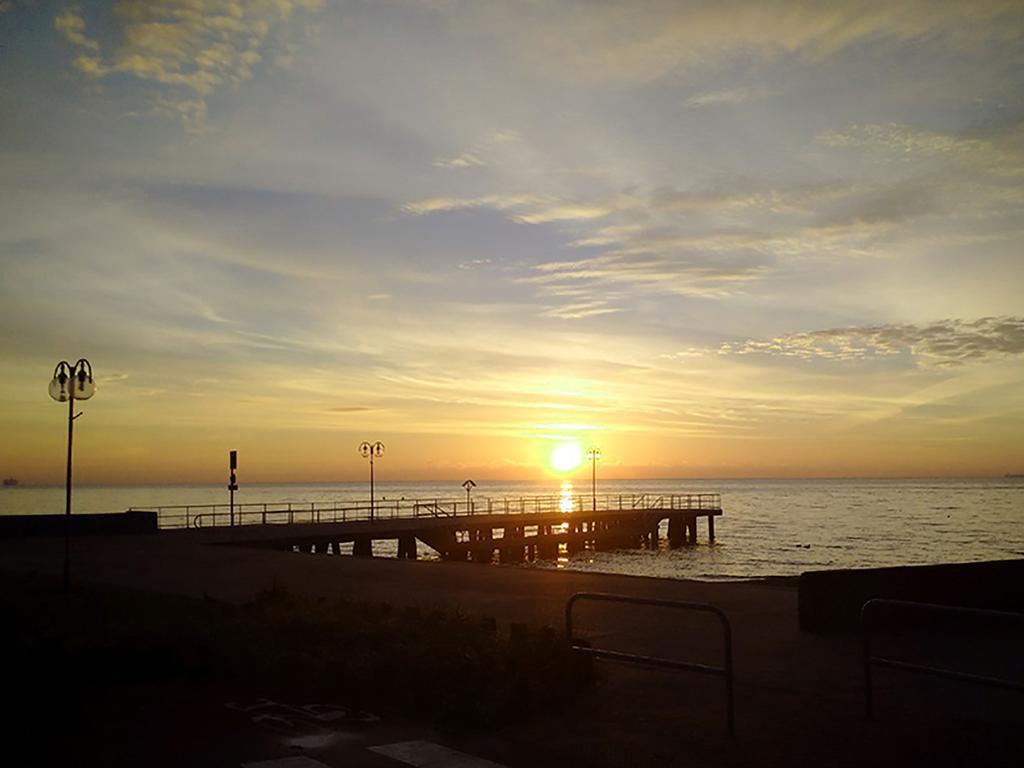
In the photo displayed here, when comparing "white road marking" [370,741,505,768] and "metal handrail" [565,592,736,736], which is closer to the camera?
"white road marking" [370,741,505,768]

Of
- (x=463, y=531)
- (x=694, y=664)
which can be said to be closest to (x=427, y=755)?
(x=694, y=664)

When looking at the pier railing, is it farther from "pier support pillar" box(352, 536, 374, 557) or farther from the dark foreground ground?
the dark foreground ground

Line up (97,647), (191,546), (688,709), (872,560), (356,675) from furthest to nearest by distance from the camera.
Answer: (872,560) < (191,546) < (97,647) < (356,675) < (688,709)

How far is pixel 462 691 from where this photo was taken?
8.41m

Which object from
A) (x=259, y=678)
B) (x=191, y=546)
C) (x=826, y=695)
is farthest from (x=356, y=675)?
(x=191, y=546)

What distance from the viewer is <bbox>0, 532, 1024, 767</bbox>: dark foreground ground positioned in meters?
7.25

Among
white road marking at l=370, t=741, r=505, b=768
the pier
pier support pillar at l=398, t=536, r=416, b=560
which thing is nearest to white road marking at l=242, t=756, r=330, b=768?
white road marking at l=370, t=741, r=505, b=768

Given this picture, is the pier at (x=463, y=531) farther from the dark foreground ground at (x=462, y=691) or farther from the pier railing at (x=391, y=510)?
the dark foreground ground at (x=462, y=691)

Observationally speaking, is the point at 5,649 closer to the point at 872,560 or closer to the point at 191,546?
the point at 191,546

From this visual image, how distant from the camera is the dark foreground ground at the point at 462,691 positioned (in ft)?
23.8

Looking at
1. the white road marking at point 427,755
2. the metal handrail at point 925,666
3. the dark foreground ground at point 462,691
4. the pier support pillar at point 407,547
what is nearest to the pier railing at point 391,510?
the pier support pillar at point 407,547

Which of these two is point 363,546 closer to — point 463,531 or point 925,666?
point 463,531

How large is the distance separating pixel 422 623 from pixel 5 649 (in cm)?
488

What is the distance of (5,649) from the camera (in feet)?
36.8
